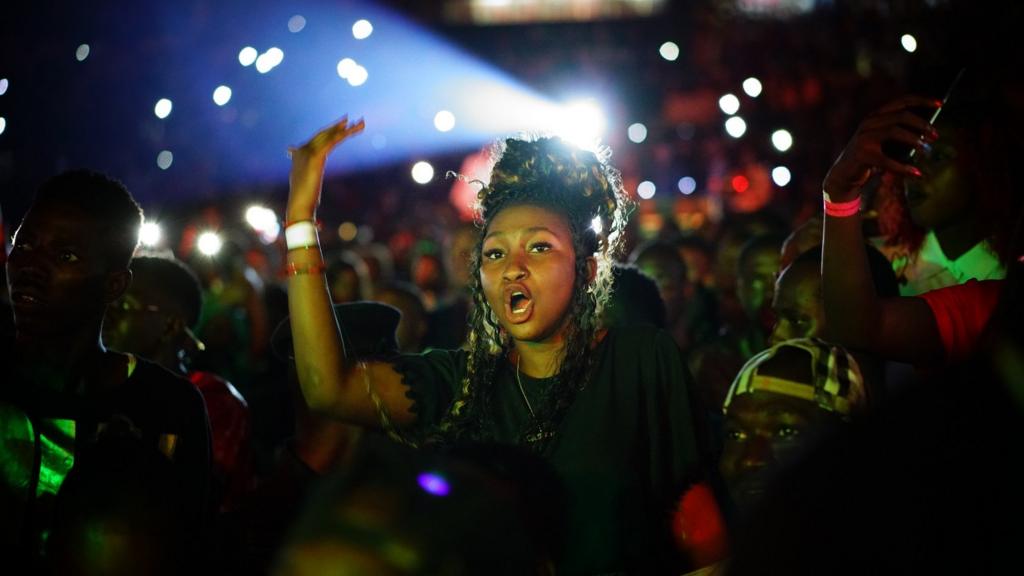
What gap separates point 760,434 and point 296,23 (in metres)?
3.66

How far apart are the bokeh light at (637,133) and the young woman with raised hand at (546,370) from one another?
43.6 ft

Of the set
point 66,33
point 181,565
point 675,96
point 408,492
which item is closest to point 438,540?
point 408,492

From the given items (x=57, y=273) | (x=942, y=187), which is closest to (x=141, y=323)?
(x=57, y=273)

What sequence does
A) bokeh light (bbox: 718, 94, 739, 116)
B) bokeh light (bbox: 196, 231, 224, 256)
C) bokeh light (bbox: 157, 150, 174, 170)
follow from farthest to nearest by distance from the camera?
1. bokeh light (bbox: 196, 231, 224, 256)
2. bokeh light (bbox: 718, 94, 739, 116)
3. bokeh light (bbox: 157, 150, 174, 170)

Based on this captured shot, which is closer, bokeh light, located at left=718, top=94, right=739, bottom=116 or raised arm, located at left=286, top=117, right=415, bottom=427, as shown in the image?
raised arm, located at left=286, top=117, right=415, bottom=427

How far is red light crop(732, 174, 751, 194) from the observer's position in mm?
14383

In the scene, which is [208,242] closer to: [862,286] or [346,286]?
[346,286]

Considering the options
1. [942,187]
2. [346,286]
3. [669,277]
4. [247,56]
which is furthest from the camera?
[346,286]

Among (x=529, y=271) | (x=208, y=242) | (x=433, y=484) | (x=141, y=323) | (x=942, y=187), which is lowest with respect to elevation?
(x=433, y=484)

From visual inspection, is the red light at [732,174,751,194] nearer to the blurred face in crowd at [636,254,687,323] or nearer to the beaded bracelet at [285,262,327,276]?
the blurred face in crowd at [636,254,687,323]

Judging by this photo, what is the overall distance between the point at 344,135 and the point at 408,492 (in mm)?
1786

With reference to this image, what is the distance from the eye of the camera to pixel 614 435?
281cm

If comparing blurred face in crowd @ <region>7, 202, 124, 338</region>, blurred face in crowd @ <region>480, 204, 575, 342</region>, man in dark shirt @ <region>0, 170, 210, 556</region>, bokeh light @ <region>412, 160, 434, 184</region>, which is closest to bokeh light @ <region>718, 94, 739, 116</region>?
bokeh light @ <region>412, 160, 434, 184</region>

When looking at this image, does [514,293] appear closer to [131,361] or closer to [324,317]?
[324,317]
